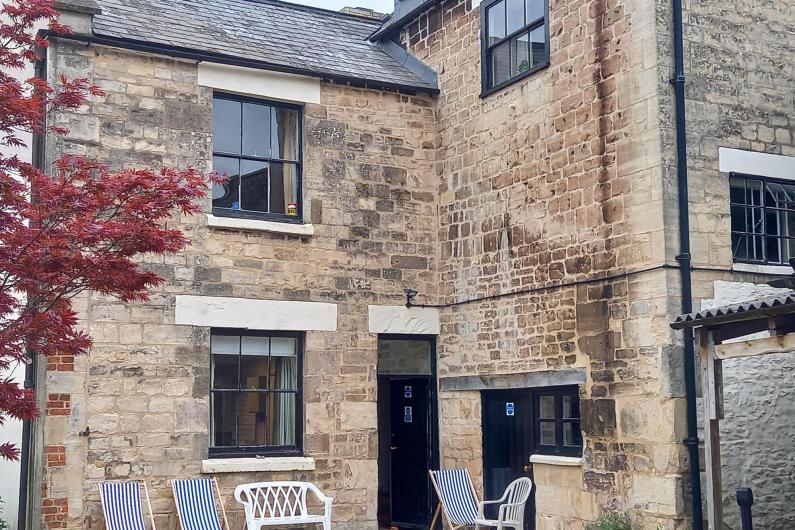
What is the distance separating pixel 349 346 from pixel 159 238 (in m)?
5.22

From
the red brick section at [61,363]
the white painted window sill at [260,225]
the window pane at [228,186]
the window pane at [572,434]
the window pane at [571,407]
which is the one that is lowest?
the window pane at [572,434]

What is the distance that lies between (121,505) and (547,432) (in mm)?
4451

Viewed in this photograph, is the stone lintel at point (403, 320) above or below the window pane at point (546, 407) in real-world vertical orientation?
above

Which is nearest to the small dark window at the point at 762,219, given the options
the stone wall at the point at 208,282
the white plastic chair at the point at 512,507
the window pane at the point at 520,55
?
the window pane at the point at 520,55

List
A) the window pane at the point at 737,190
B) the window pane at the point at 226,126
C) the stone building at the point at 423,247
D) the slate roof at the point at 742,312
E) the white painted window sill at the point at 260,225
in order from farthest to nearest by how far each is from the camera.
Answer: the window pane at the point at 226,126, the white painted window sill at the point at 260,225, the window pane at the point at 737,190, the stone building at the point at 423,247, the slate roof at the point at 742,312

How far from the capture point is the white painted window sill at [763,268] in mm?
10414

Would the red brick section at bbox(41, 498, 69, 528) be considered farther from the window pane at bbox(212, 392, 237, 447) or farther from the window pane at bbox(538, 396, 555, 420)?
the window pane at bbox(538, 396, 555, 420)

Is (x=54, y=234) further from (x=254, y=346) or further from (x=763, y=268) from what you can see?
(x=763, y=268)

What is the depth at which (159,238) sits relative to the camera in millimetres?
7391

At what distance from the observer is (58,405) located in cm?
Answer: 1063

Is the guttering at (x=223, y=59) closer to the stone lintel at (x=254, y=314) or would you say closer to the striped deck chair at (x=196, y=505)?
the stone lintel at (x=254, y=314)

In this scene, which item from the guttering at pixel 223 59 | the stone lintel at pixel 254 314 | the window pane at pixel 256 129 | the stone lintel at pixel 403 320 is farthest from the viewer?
the stone lintel at pixel 403 320

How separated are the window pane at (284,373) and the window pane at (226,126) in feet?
7.90

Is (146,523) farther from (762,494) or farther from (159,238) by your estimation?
(762,494)
